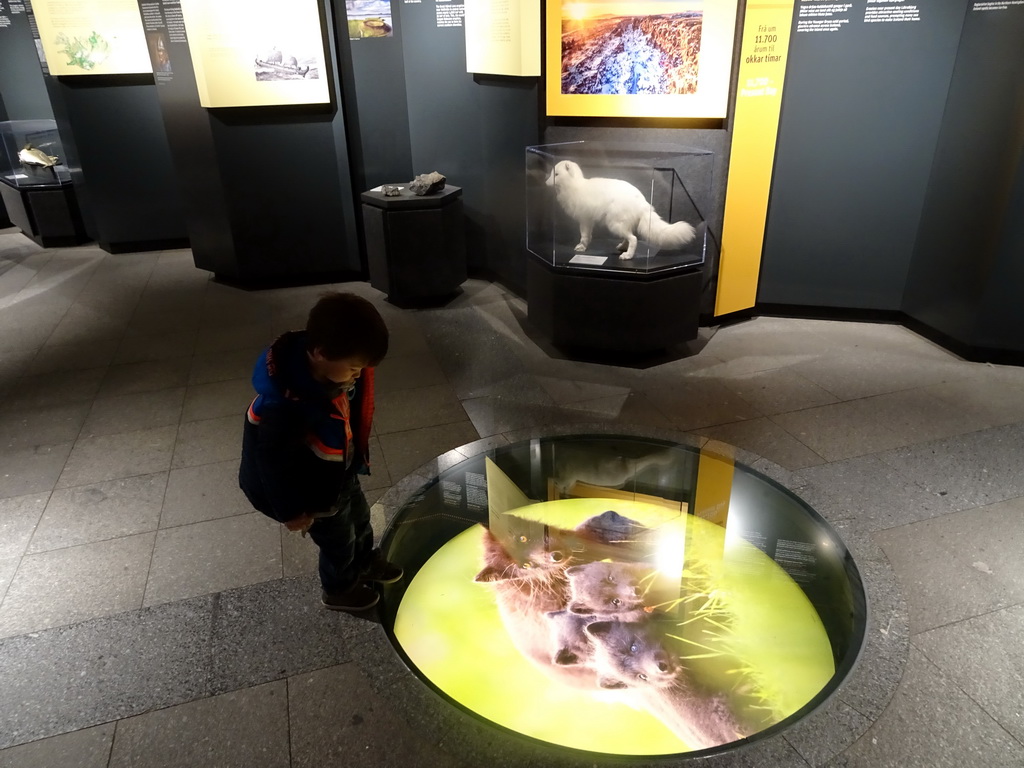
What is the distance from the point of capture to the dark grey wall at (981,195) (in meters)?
4.62

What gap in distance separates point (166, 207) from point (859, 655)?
335 inches

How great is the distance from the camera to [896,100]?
5.16 metres

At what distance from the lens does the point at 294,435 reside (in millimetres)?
2256

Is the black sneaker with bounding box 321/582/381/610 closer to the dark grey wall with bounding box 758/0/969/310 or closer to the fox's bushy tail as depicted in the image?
the fox's bushy tail

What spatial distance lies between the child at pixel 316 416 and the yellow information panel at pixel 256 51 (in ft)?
16.1

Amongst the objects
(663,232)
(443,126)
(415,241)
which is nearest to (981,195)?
(663,232)

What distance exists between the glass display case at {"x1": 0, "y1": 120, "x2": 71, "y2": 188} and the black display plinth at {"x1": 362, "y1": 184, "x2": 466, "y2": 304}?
487cm

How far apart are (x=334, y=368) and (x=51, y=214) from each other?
8.49 m

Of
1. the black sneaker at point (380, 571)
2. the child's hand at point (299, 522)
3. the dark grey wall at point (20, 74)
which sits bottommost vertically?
the black sneaker at point (380, 571)

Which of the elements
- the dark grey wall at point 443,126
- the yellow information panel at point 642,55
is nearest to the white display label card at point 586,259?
the yellow information panel at point 642,55

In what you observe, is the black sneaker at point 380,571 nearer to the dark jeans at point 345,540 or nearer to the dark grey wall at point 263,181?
the dark jeans at point 345,540

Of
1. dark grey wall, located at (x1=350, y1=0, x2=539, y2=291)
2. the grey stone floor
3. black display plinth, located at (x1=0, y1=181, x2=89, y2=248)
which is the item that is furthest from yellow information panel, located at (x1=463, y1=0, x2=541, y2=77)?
black display plinth, located at (x1=0, y1=181, x2=89, y2=248)

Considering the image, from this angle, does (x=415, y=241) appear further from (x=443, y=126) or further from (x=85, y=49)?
(x=85, y=49)

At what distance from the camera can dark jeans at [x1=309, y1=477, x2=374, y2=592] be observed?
2.67 m
